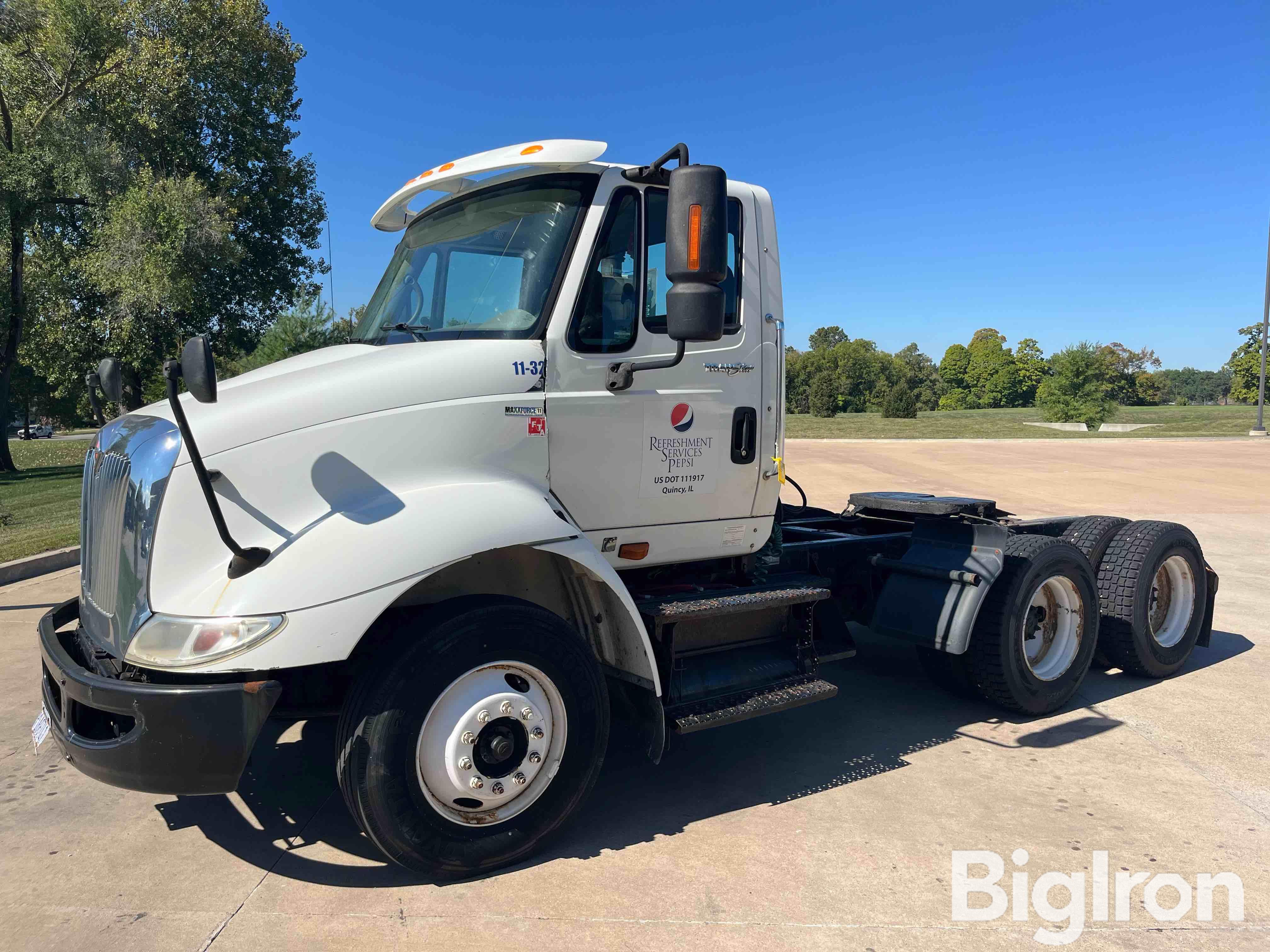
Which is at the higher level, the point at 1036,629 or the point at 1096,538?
the point at 1096,538

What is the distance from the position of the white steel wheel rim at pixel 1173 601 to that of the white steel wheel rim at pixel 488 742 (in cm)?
471

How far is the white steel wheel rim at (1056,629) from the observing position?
17.5ft

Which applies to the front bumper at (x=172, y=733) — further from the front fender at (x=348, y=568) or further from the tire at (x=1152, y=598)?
the tire at (x=1152, y=598)

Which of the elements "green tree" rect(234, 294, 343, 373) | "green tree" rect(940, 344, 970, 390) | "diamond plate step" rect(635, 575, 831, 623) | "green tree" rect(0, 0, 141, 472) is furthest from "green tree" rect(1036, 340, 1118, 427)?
"green tree" rect(940, 344, 970, 390)

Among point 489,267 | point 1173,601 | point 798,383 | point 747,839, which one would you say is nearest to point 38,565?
point 489,267

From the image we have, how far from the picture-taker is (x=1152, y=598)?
5945 millimetres

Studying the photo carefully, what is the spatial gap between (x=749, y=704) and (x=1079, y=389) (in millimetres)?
45659

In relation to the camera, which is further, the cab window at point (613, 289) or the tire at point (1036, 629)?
the tire at point (1036, 629)

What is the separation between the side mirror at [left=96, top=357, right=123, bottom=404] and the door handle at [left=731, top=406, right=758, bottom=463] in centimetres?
257

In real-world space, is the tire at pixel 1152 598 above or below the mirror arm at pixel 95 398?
below

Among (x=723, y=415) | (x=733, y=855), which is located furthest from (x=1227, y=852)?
(x=723, y=415)

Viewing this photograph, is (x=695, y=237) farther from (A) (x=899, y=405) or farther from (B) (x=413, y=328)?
(A) (x=899, y=405)

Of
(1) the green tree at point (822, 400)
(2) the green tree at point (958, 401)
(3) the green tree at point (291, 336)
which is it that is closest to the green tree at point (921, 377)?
(2) the green tree at point (958, 401)

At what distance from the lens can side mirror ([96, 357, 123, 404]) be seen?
3.25m
